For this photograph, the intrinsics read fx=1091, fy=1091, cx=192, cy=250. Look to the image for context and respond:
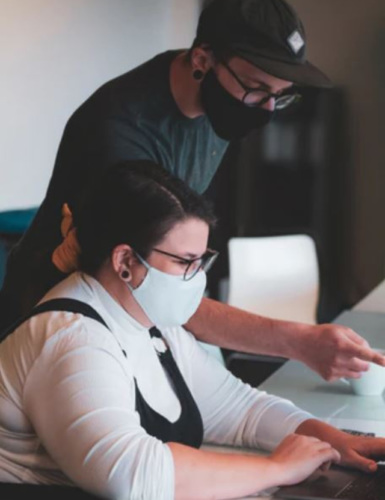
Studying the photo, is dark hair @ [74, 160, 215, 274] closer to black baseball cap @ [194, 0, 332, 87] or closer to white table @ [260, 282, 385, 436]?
black baseball cap @ [194, 0, 332, 87]

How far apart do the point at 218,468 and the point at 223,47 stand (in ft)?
2.97

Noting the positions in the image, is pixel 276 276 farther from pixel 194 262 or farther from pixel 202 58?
pixel 194 262

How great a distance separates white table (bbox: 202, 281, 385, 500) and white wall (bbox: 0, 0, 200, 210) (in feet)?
7.17

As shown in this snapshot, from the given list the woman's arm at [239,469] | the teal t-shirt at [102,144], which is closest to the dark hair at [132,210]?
the teal t-shirt at [102,144]

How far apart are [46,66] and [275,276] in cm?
143

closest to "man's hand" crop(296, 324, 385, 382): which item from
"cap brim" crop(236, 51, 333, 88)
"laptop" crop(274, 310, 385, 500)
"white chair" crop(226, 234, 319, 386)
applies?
"laptop" crop(274, 310, 385, 500)

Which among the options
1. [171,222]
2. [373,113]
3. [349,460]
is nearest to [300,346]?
[349,460]

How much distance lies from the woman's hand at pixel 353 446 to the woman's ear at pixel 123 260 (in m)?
0.45

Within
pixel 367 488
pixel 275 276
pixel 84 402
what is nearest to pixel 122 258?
pixel 84 402

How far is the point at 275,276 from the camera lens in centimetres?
404

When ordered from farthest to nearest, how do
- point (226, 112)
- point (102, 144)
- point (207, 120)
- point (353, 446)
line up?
point (207, 120) < point (226, 112) < point (102, 144) < point (353, 446)

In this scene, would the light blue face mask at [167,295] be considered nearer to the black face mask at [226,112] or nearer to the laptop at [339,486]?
the laptop at [339,486]

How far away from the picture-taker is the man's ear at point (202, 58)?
2.17 metres

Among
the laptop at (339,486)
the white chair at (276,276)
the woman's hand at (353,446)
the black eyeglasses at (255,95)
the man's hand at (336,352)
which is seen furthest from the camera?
the white chair at (276,276)
